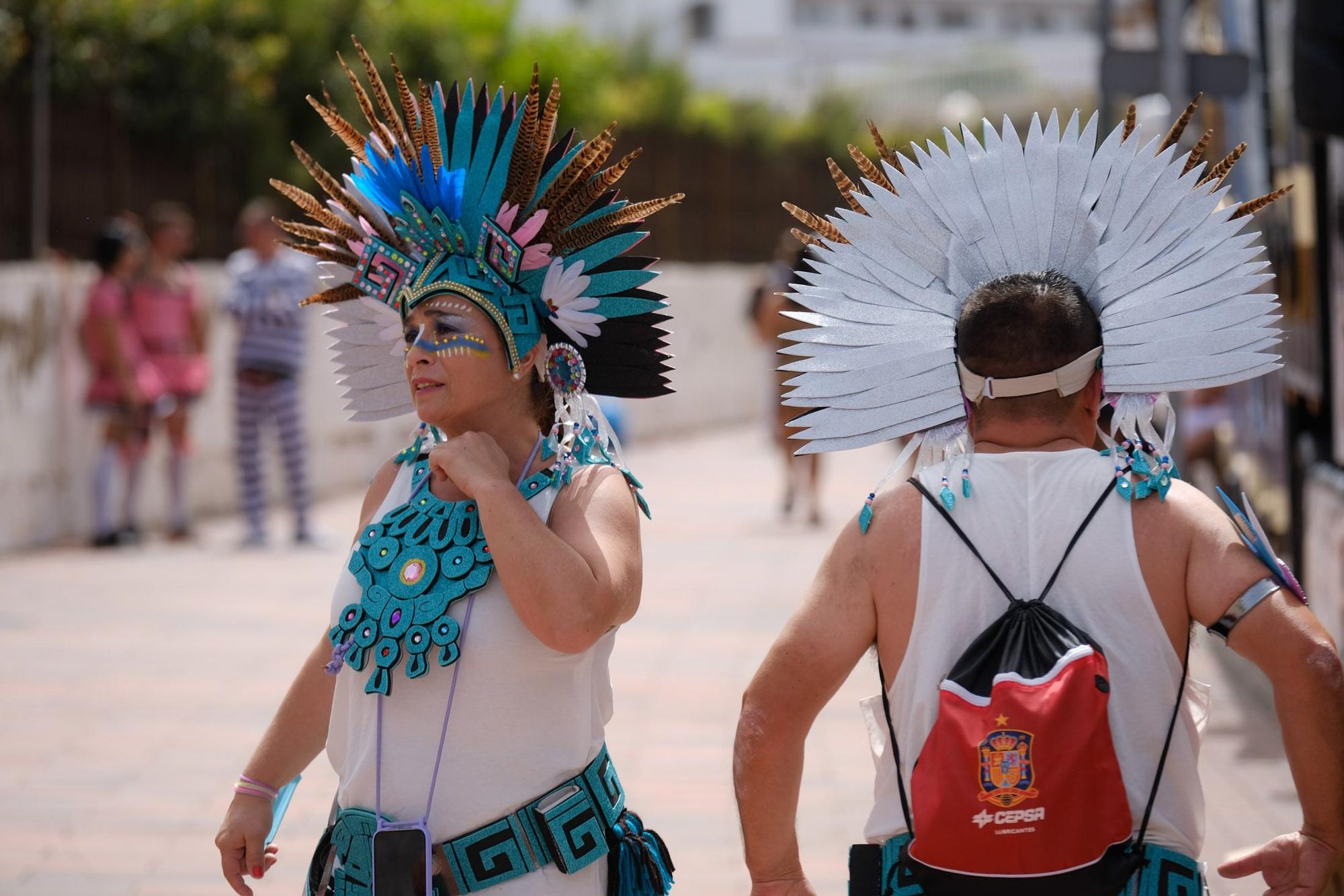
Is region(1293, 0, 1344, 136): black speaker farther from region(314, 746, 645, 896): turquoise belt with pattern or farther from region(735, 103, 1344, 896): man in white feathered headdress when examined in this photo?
region(314, 746, 645, 896): turquoise belt with pattern

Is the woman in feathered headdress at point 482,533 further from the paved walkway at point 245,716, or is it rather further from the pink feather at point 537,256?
the paved walkway at point 245,716

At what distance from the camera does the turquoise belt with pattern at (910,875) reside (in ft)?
8.26

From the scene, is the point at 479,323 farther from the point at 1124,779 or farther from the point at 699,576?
the point at 699,576

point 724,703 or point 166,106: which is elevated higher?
point 166,106

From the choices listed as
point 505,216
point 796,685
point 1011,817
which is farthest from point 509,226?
point 1011,817

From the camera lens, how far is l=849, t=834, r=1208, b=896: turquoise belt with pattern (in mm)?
2518

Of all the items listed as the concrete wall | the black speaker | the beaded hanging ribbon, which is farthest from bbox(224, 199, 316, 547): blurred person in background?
the beaded hanging ribbon

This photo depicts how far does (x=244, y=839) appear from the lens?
3.00 meters

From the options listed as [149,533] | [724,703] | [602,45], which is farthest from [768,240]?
[724,703]

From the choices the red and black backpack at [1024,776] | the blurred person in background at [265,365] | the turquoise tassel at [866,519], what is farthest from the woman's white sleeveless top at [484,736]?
the blurred person in background at [265,365]

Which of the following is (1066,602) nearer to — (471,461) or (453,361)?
(471,461)

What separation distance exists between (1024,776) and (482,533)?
0.96 m

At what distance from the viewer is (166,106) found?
14484 millimetres

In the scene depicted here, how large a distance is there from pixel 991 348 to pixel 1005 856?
738 millimetres
